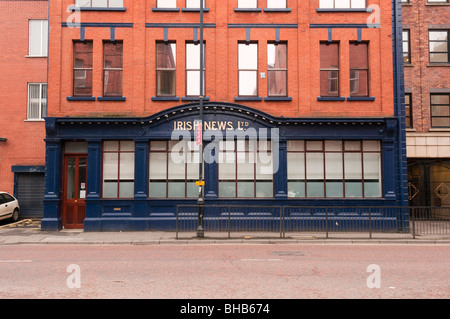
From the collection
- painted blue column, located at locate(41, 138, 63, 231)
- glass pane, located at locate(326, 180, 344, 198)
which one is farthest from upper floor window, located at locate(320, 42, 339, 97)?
painted blue column, located at locate(41, 138, 63, 231)

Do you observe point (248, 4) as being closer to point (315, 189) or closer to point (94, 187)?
point (315, 189)

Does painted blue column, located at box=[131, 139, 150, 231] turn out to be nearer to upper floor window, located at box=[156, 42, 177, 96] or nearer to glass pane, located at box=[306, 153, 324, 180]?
upper floor window, located at box=[156, 42, 177, 96]

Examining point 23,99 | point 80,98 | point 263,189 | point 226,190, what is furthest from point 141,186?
point 23,99

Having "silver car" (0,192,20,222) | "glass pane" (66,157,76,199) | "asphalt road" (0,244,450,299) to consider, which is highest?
"glass pane" (66,157,76,199)

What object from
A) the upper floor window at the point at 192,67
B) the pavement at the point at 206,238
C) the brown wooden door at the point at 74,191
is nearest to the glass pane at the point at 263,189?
the pavement at the point at 206,238

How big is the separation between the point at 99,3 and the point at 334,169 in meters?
13.3

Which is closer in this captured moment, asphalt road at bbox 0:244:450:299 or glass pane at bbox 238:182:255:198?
asphalt road at bbox 0:244:450:299

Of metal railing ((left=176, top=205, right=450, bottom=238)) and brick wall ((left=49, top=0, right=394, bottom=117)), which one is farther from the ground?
brick wall ((left=49, top=0, right=394, bottom=117))

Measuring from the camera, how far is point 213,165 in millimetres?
16484

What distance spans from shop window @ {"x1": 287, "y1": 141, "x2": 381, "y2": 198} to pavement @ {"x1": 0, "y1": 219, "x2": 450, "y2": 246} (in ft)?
7.85

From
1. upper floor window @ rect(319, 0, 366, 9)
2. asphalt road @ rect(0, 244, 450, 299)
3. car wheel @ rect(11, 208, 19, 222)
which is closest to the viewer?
asphalt road @ rect(0, 244, 450, 299)

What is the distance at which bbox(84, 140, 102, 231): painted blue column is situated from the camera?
16.0 m

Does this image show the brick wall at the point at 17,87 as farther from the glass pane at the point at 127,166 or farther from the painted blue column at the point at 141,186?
the painted blue column at the point at 141,186

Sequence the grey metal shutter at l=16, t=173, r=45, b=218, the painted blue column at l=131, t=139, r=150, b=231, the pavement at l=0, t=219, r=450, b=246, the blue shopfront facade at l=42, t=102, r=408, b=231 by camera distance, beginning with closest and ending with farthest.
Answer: the pavement at l=0, t=219, r=450, b=246 < the painted blue column at l=131, t=139, r=150, b=231 < the blue shopfront facade at l=42, t=102, r=408, b=231 < the grey metal shutter at l=16, t=173, r=45, b=218
